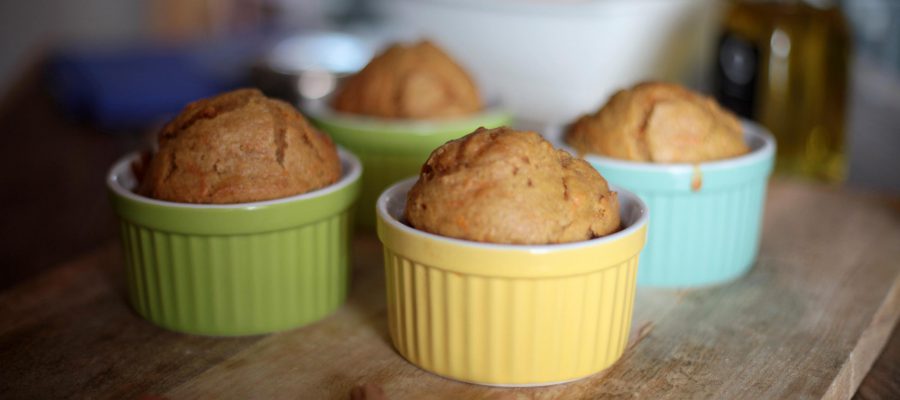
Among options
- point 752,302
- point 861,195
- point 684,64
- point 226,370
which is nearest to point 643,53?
point 684,64

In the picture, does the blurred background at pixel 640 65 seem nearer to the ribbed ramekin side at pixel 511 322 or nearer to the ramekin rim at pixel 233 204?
the ramekin rim at pixel 233 204

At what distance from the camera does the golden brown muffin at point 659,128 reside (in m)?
1.09

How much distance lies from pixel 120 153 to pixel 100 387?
1.12m

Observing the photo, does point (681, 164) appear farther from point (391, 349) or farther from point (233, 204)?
point (233, 204)

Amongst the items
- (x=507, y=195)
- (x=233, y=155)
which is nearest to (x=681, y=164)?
(x=507, y=195)

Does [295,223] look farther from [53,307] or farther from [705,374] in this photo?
[705,374]

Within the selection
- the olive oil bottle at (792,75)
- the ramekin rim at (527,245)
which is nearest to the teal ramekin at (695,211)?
the ramekin rim at (527,245)

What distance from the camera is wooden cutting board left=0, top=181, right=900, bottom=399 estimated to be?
85cm

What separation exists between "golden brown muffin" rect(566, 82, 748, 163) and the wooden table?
188 millimetres

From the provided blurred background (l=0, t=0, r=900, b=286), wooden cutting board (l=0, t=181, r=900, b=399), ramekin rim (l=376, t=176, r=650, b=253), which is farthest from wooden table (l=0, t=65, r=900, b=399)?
blurred background (l=0, t=0, r=900, b=286)

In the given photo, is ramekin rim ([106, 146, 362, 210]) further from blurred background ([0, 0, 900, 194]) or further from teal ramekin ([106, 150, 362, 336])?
blurred background ([0, 0, 900, 194])

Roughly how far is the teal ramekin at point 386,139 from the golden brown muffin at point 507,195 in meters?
0.35

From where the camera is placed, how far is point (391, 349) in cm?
94

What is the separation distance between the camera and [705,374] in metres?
0.88
